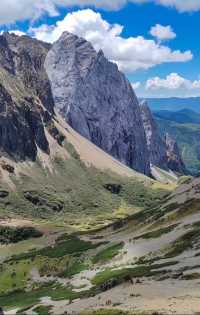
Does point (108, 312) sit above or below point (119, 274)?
below

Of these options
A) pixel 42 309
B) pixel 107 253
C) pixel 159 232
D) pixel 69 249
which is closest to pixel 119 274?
pixel 42 309

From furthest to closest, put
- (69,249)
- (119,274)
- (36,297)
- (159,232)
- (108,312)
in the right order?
(69,249), (159,232), (119,274), (36,297), (108,312)

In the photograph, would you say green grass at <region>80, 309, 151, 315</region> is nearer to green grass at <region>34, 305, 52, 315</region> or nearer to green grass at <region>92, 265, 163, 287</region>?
green grass at <region>34, 305, 52, 315</region>

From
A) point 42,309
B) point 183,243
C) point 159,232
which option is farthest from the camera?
point 159,232

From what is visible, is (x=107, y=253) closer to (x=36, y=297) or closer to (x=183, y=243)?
(x=183, y=243)

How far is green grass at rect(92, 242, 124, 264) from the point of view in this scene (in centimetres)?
12588

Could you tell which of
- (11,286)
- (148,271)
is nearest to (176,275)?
(148,271)

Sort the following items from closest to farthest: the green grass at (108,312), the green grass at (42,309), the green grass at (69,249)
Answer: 1. the green grass at (108,312)
2. the green grass at (42,309)
3. the green grass at (69,249)

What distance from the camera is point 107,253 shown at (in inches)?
5167

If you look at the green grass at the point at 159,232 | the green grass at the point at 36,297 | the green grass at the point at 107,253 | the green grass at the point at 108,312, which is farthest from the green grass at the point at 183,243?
the green grass at the point at 108,312

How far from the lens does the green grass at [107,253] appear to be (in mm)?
125875

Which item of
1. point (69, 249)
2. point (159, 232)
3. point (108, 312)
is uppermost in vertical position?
point (159, 232)

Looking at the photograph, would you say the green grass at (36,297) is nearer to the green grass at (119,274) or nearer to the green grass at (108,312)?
the green grass at (119,274)

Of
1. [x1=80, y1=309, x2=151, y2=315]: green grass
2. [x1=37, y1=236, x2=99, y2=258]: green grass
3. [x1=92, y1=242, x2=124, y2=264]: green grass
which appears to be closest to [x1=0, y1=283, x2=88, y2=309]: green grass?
[x1=92, y1=242, x2=124, y2=264]: green grass
